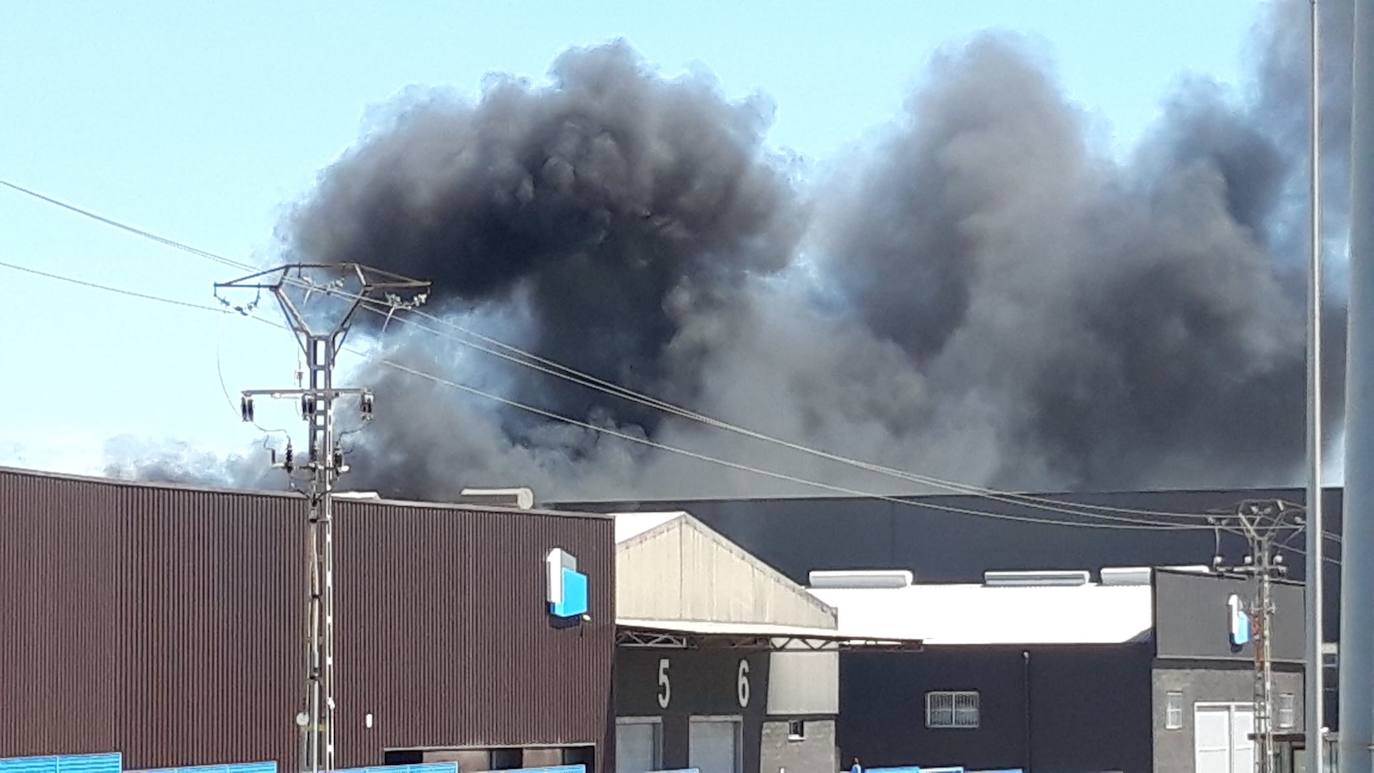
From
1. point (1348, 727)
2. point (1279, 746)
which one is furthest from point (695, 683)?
point (1348, 727)

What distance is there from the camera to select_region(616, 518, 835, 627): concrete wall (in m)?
42.8

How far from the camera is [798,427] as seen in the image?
85688 mm

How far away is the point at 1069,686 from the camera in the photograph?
53812 millimetres

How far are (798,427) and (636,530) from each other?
4227cm

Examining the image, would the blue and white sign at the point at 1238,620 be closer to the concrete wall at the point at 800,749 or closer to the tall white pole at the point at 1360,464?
the concrete wall at the point at 800,749

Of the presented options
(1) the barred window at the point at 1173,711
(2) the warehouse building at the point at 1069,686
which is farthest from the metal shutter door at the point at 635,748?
(1) the barred window at the point at 1173,711

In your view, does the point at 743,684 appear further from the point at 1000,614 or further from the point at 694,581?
the point at 1000,614

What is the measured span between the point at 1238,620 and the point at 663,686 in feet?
63.9

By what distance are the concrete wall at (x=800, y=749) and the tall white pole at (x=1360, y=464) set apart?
37.7 metres

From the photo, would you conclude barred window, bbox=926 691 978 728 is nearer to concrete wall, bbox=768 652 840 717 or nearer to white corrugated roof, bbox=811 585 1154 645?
white corrugated roof, bbox=811 585 1154 645

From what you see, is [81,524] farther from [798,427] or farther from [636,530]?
[798,427]

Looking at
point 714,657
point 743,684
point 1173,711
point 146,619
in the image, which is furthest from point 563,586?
point 1173,711

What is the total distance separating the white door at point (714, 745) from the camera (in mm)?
44219

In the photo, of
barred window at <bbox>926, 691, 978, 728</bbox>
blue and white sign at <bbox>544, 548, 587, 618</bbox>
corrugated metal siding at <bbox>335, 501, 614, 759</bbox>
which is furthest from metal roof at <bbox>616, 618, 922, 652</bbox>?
barred window at <bbox>926, 691, 978, 728</bbox>
